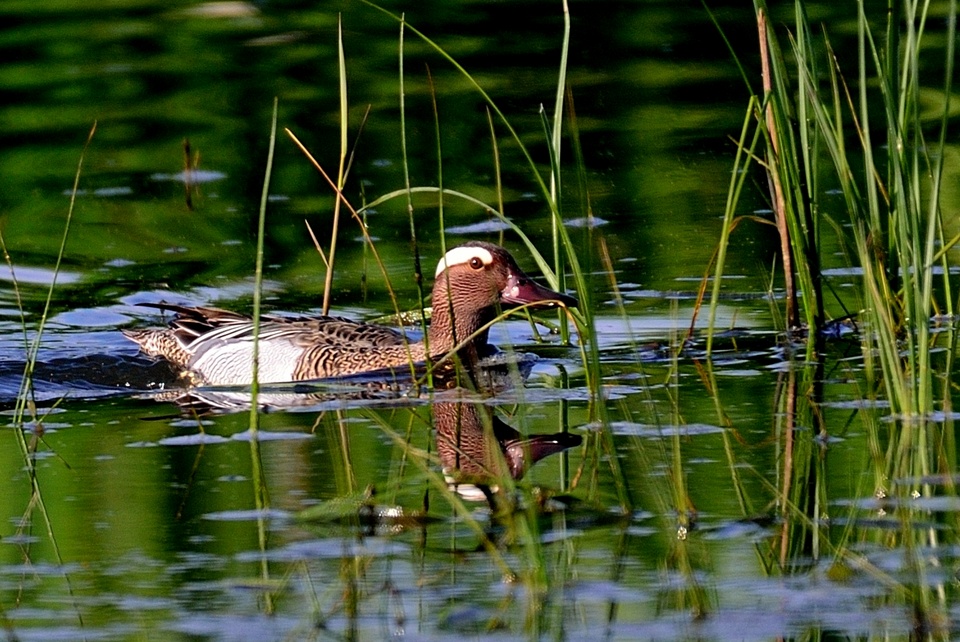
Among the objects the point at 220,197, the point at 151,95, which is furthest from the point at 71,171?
the point at 151,95

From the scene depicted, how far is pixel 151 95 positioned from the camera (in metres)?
18.5

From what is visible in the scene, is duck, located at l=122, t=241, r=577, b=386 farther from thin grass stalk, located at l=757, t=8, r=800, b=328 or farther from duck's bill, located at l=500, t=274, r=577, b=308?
thin grass stalk, located at l=757, t=8, r=800, b=328

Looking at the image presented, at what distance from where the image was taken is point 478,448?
22.9 feet

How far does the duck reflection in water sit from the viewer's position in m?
5.95

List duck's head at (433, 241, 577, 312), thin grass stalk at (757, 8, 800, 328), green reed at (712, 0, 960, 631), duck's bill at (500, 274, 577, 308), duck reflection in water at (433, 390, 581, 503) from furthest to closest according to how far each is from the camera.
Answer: duck's head at (433, 241, 577, 312) < duck's bill at (500, 274, 577, 308) < thin grass stalk at (757, 8, 800, 328) < duck reflection in water at (433, 390, 581, 503) < green reed at (712, 0, 960, 631)

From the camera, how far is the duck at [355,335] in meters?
9.51

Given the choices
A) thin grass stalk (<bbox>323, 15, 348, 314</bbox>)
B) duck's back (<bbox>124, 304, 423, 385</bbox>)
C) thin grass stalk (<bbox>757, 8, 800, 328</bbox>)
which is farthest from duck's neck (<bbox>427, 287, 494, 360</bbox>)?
thin grass stalk (<bbox>757, 8, 800, 328</bbox>)

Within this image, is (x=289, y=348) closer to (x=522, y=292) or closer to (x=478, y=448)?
(x=522, y=292)

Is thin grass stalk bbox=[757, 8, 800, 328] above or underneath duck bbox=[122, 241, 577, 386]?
above

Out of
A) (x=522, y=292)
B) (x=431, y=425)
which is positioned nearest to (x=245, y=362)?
(x=522, y=292)

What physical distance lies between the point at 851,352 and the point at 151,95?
11.5m

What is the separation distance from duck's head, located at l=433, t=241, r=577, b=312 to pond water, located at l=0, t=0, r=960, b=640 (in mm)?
273

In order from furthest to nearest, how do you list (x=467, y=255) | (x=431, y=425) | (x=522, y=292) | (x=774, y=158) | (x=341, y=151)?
1. (x=467, y=255)
2. (x=522, y=292)
3. (x=341, y=151)
4. (x=774, y=158)
5. (x=431, y=425)

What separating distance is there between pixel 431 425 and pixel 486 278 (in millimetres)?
2212
